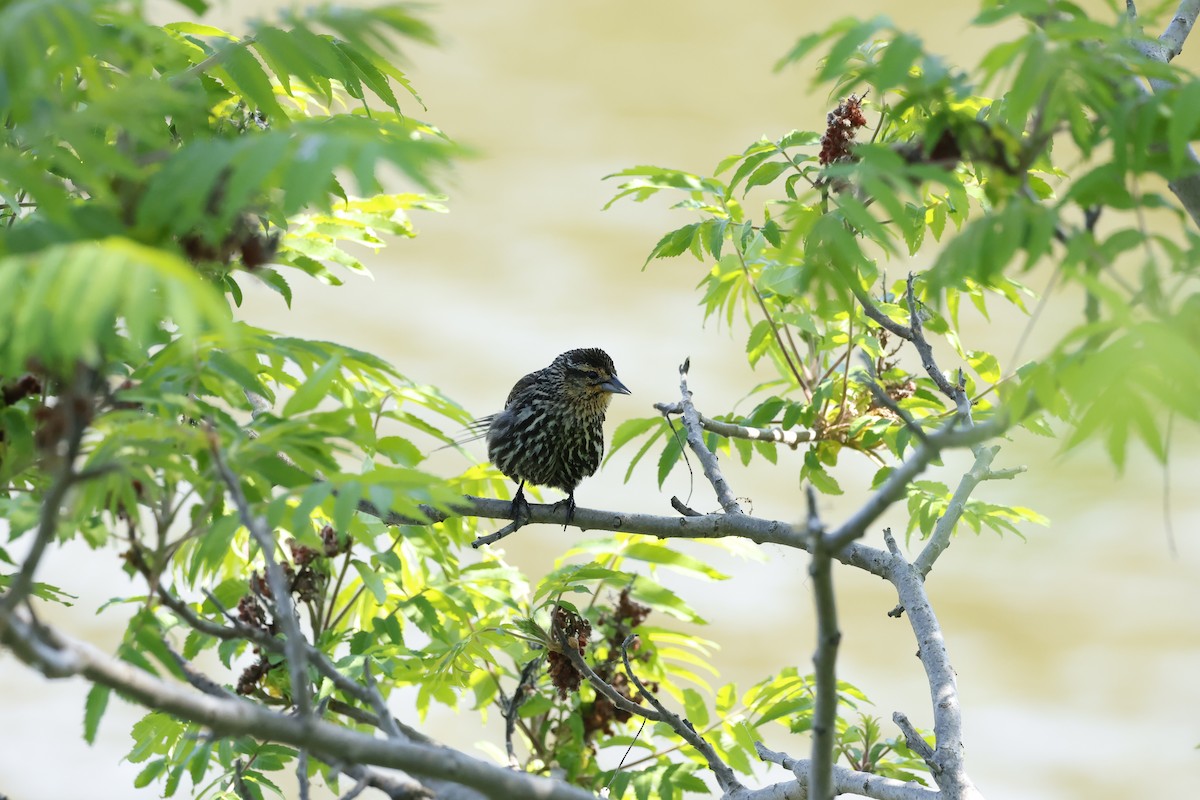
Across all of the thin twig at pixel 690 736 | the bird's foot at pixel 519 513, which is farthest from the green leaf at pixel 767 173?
the thin twig at pixel 690 736

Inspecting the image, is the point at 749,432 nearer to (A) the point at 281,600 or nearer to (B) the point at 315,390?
(B) the point at 315,390

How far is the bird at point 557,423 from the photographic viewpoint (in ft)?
16.5

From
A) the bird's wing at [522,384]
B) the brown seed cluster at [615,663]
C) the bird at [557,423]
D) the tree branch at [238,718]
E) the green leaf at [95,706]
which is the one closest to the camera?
the tree branch at [238,718]

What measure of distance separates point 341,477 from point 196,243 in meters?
0.45

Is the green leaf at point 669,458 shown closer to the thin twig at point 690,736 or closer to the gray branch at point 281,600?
the thin twig at point 690,736

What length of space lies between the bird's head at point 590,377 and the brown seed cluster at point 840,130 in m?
1.70

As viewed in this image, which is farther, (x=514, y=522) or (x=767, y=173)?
(x=514, y=522)

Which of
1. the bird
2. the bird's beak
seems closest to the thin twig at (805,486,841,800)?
the bird

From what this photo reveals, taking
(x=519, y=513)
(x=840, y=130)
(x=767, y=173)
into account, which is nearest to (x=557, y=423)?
(x=519, y=513)

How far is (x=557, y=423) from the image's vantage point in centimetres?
506

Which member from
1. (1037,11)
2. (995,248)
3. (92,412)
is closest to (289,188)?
(92,412)

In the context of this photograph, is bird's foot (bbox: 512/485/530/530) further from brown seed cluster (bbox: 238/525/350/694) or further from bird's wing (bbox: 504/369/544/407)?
bird's wing (bbox: 504/369/544/407)

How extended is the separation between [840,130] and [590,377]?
1803 mm

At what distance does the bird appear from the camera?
5.02 meters
